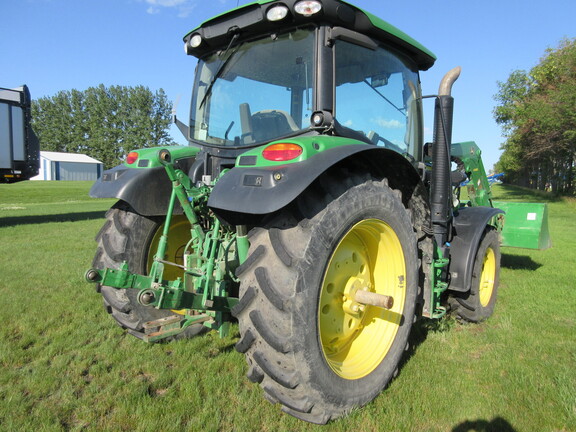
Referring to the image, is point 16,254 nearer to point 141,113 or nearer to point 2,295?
point 2,295

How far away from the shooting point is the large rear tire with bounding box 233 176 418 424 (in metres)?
1.92

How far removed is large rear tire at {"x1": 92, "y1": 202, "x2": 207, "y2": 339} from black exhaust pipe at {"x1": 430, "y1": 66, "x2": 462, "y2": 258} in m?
2.15

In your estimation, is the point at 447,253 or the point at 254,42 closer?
the point at 254,42

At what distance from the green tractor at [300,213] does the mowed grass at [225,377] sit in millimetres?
246

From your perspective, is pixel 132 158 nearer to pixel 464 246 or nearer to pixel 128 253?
pixel 128 253

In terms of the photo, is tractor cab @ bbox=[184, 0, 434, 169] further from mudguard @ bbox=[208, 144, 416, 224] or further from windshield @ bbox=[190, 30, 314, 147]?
mudguard @ bbox=[208, 144, 416, 224]

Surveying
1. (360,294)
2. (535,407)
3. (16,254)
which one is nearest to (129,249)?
(360,294)

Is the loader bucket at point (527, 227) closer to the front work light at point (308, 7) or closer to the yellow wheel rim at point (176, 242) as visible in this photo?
the yellow wheel rim at point (176, 242)

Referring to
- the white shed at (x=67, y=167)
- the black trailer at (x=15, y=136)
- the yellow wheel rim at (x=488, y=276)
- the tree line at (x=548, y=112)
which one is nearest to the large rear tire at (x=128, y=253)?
the yellow wheel rim at (x=488, y=276)

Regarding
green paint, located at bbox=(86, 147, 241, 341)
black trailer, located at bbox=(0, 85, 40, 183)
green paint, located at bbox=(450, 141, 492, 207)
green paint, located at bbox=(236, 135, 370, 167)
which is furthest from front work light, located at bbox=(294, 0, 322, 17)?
black trailer, located at bbox=(0, 85, 40, 183)

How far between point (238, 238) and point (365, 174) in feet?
2.77

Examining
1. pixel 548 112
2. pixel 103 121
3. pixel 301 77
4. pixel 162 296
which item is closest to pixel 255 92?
pixel 301 77

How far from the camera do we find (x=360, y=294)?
2359mm

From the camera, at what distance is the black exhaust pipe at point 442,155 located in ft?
10.2
